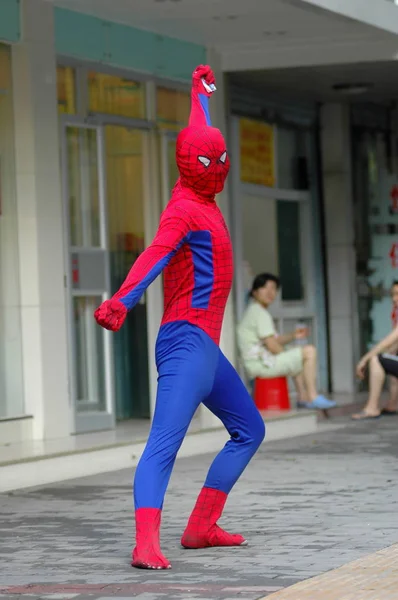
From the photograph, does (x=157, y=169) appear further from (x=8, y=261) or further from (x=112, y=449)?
(x=112, y=449)

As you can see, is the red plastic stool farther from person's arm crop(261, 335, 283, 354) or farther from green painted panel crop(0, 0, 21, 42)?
green painted panel crop(0, 0, 21, 42)

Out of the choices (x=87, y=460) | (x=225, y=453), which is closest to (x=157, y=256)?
(x=225, y=453)

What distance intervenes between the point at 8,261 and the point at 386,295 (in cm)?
896

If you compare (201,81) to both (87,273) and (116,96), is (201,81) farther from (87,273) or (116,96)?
(116,96)

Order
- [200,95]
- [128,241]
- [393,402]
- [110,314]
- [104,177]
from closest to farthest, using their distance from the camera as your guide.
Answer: [110,314]
[200,95]
[104,177]
[128,241]
[393,402]

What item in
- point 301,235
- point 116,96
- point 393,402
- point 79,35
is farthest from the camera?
point 301,235

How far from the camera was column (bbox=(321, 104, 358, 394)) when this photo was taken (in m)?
19.6

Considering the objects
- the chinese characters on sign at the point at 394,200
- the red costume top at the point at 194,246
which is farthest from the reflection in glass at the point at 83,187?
the chinese characters on sign at the point at 394,200

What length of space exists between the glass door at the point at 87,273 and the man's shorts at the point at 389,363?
376 centimetres

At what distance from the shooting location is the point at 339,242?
19.8 m

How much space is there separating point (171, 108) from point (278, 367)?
9.02ft

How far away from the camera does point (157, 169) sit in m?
14.8

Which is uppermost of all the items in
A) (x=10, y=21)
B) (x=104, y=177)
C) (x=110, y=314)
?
(x=10, y=21)

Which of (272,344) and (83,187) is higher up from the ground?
(83,187)
